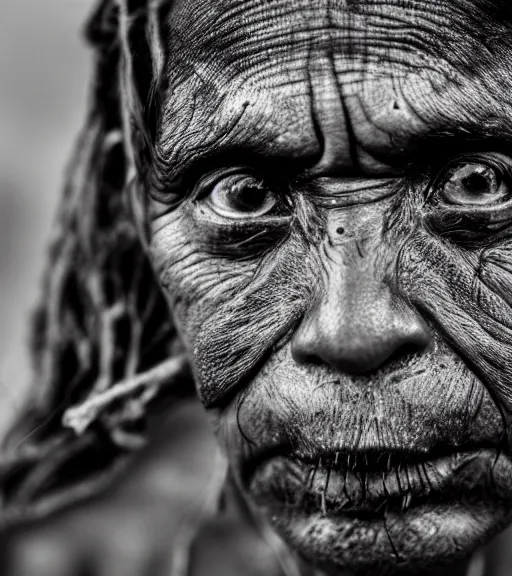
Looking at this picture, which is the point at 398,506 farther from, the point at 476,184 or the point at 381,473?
the point at 476,184

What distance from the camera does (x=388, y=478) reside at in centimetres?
135

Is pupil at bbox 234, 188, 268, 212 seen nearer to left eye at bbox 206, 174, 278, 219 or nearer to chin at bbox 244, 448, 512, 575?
left eye at bbox 206, 174, 278, 219

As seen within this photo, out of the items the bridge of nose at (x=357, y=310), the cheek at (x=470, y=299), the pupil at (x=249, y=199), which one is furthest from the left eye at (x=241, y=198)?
the cheek at (x=470, y=299)

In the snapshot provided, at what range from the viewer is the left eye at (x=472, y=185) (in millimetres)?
1420

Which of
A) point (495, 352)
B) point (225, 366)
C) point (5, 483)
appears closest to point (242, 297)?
point (225, 366)

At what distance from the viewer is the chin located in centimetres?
136

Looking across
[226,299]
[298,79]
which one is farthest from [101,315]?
[298,79]

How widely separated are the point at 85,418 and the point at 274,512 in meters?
0.45

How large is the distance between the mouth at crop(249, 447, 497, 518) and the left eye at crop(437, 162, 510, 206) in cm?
34

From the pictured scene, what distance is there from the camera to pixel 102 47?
5.72 ft

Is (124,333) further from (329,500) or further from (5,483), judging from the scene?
(329,500)

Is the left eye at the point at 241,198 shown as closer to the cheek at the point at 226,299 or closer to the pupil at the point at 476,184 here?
the cheek at the point at 226,299

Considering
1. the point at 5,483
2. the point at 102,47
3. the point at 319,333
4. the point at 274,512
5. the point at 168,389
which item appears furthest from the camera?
the point at 5,483

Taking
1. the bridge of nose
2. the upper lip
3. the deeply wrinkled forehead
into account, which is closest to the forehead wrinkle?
the deeply wrinkled forehead
